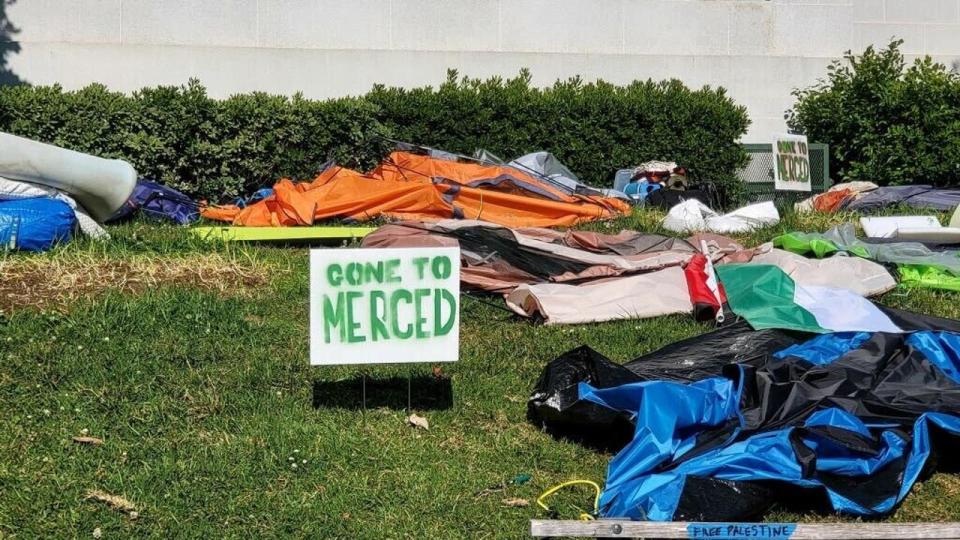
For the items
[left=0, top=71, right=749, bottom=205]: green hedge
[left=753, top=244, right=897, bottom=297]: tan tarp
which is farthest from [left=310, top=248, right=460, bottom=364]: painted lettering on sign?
[left=0, top=71, right=749, bottom=205]: green hedge

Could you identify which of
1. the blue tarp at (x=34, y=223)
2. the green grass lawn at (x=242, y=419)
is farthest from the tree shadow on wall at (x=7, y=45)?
the green grass lawn at (x=242, y=419)

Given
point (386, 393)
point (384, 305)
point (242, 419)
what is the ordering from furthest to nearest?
1. point (386, 393)
2. point (242, 419)
3. point (384, 305)

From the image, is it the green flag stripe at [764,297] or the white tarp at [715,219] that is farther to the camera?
the white tarp at [715,219]

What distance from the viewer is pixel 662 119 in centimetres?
1216

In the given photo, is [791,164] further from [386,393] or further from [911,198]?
[386,393]

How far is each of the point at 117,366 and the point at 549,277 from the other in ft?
10.2

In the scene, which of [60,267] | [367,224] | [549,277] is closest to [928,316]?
[549,277]

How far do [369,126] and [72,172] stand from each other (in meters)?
3.55

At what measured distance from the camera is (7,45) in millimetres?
11922

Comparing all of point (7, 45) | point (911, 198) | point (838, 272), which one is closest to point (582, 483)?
point (838, 272)


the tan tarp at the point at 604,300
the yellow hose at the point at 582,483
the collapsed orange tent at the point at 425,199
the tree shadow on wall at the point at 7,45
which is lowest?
the yellow hose at the point at 582,483

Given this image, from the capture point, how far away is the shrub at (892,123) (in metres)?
12.7

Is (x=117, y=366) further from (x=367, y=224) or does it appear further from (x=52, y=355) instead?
(x=367, y=224)

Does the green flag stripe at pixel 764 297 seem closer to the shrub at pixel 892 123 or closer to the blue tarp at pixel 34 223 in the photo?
the blue tarp at pixel 34 223
